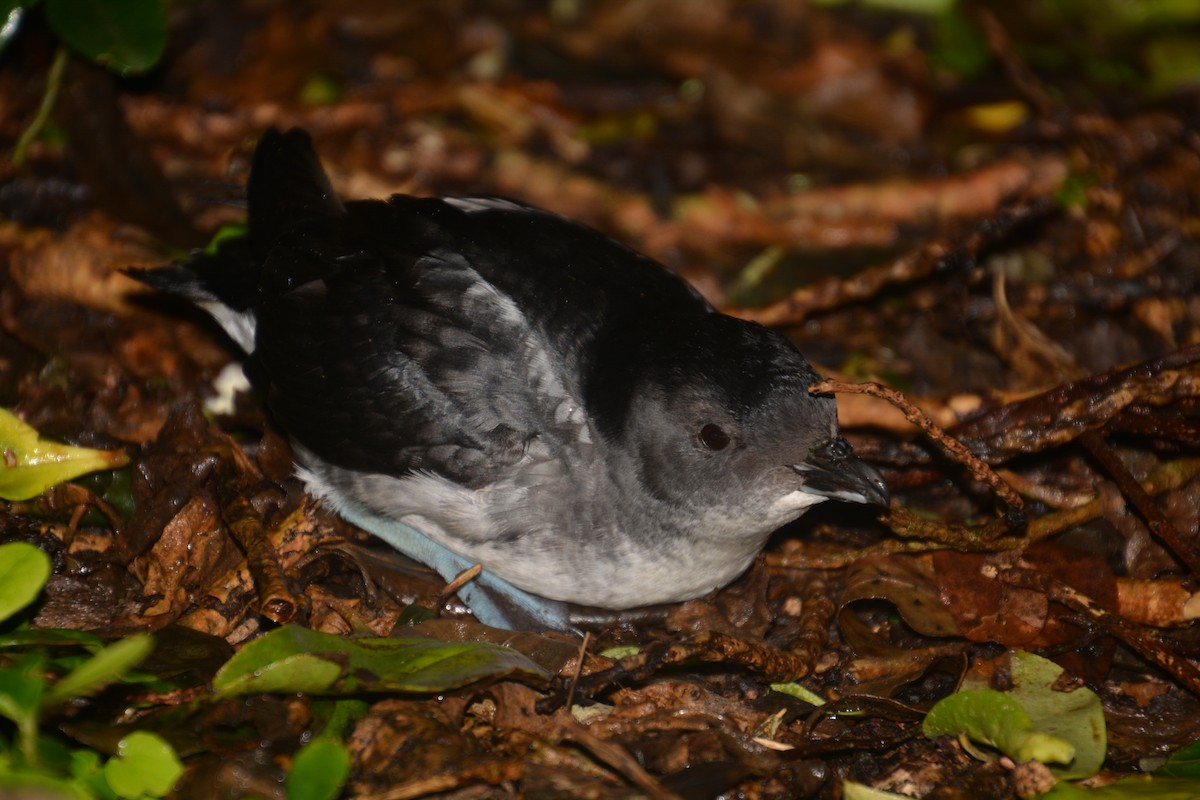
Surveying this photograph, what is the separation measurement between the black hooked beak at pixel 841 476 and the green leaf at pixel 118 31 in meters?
4.08

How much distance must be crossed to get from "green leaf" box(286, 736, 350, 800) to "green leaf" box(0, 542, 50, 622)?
1004mm

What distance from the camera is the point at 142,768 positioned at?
3.36 m

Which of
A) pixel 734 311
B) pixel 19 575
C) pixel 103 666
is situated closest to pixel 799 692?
pixel 734 311

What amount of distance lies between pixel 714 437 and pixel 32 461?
2.57 meters

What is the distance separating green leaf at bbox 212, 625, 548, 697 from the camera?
346 cm

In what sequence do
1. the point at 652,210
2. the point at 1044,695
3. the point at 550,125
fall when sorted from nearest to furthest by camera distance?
the point at 1044,695, the point at 652,210, the point at 550,125

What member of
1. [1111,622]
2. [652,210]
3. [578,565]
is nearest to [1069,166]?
[652,210]

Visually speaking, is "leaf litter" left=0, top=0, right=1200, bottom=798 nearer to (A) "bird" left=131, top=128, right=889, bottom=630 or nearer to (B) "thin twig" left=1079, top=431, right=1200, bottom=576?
(B) "thin twig" left=1079, top=431, right=1200, bottom=576

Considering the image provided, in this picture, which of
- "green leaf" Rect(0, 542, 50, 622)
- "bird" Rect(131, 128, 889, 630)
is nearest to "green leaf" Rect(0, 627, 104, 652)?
"green leaf" Rect(0, 542, 50, 622)

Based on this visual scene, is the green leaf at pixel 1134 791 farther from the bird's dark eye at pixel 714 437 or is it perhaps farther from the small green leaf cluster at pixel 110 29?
the small green leaf cluster at pixel 110 29

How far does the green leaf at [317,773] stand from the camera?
3.26 m

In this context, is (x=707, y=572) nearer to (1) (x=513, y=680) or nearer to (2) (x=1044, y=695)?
(1) (x=513, y=680)

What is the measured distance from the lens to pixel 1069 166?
6863mm

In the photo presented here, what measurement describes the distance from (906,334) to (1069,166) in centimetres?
186
